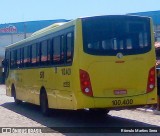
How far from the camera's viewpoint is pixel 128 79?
11180mm

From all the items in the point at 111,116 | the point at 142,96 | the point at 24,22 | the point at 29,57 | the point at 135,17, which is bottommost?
the point at 111,116

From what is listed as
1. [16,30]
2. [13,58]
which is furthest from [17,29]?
[13,58]

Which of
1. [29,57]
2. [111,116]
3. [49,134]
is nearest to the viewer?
[49,134]

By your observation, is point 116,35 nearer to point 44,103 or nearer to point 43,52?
point 43,52

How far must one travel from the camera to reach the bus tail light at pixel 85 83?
424 inches

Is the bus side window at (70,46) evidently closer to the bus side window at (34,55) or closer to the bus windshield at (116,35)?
the bus windshield at (116,35)

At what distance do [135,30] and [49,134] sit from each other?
387cm

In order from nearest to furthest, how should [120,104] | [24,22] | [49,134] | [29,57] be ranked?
[49,134] < [120,104] < [29,57] < [24,22]

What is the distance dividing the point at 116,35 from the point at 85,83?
5.48 feet

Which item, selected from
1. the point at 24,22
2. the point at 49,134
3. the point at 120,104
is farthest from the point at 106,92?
the point at 24,22

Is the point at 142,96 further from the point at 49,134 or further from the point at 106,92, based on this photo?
the point at 49,134

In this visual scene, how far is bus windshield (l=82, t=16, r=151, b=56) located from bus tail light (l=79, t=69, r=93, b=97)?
630 mm

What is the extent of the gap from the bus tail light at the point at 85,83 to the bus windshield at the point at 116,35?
2.07ft

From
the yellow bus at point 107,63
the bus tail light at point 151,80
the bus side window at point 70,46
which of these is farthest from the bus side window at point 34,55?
the bus tail light at point 151,80
